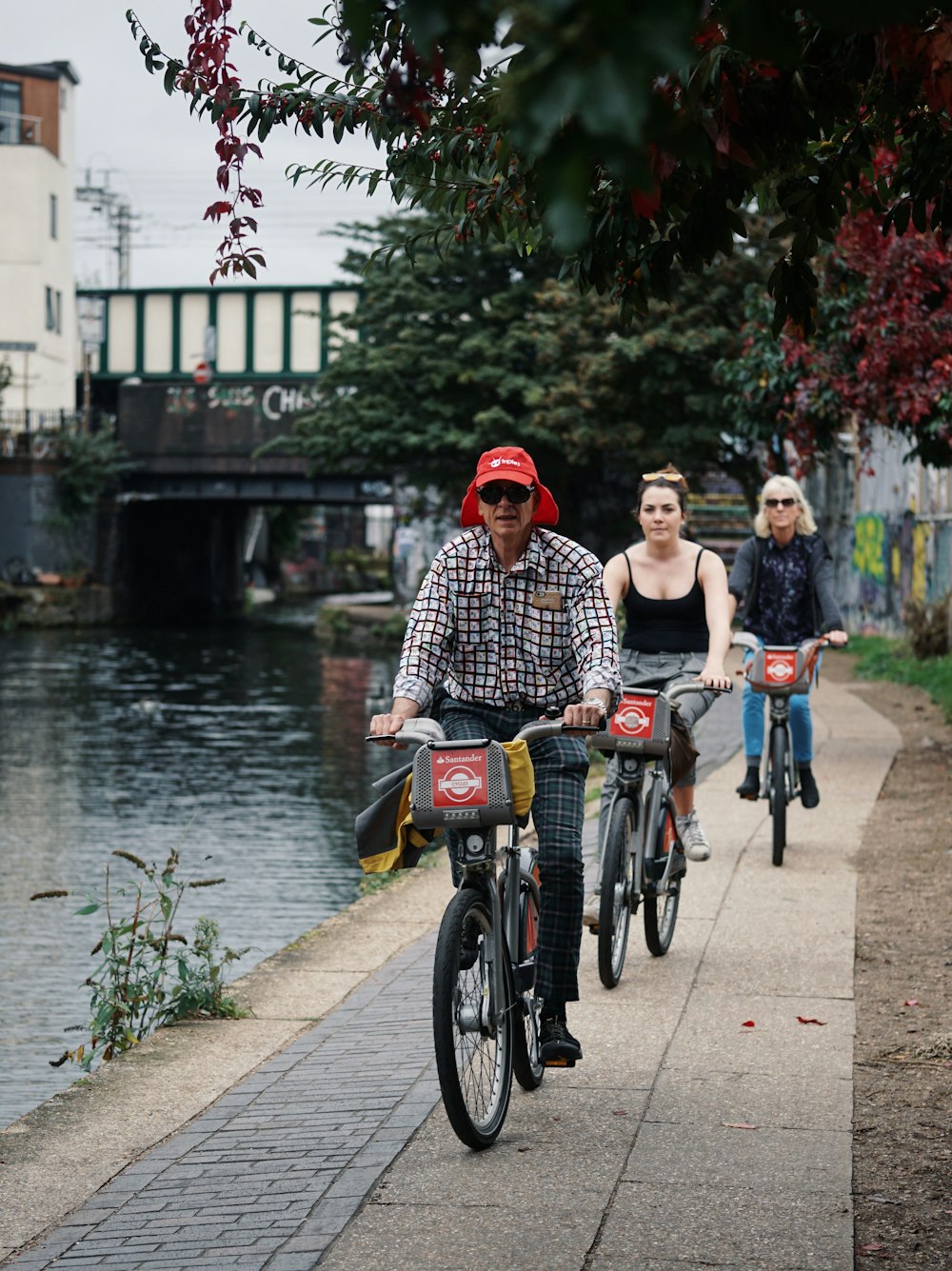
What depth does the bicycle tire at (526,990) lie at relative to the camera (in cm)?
477

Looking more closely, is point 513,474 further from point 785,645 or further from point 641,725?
point 785,645

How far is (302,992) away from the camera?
6.65 metres

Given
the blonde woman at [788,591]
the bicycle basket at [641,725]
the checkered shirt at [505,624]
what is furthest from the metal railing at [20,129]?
the checkered shirt at [505,624]

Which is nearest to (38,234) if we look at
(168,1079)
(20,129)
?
(20,129)

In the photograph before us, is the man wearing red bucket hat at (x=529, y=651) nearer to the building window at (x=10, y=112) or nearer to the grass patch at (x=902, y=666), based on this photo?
the grass patch at (x=902, y=666)

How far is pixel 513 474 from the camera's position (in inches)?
191

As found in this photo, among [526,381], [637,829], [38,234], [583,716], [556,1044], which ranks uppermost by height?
[38,234]

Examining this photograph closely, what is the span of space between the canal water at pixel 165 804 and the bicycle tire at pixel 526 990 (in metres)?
2.01

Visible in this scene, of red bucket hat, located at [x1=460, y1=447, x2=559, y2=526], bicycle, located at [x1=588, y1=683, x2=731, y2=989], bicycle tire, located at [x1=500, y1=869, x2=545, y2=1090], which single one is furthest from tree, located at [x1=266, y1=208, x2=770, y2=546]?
bicycle tire, located at [x1=500, y1=869, x2=545, y2=1090]

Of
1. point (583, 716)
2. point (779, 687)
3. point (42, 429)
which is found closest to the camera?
point (583, 716)

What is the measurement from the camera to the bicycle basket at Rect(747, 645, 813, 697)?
8.69 metres

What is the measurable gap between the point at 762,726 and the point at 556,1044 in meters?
4.60

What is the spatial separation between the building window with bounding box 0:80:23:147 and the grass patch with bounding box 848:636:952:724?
43.4 metres

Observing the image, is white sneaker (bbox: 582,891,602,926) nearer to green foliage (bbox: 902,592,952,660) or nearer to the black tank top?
the black tank top
